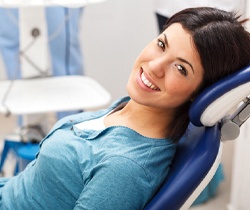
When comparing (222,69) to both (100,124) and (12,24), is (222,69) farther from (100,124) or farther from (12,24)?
(12,24)

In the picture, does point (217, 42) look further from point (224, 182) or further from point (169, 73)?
point (224, 182)

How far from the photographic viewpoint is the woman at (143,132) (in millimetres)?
1047

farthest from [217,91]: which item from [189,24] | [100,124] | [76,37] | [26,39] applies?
[76,37]

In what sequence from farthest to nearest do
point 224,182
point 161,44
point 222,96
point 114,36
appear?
1. point 114,36
2. point 224,182
3. point 161,44
4. point 222,96

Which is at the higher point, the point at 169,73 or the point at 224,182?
the point at 169,73

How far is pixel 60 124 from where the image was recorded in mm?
1298

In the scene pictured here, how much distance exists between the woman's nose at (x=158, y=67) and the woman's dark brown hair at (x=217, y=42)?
0.09m

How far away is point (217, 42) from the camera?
1.04 meters

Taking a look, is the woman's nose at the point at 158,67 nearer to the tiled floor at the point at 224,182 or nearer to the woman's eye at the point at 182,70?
the woman's eye at the point at 182,70

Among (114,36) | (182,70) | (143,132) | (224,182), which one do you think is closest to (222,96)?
(182,70)

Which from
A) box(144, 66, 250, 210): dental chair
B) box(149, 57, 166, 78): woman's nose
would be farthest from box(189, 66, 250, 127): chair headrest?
box(149, 57, 166, 78): woman's nose

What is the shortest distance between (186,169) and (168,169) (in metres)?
0.08

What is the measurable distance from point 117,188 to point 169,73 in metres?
0.29

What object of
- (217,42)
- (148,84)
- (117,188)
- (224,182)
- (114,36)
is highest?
(217,42)
